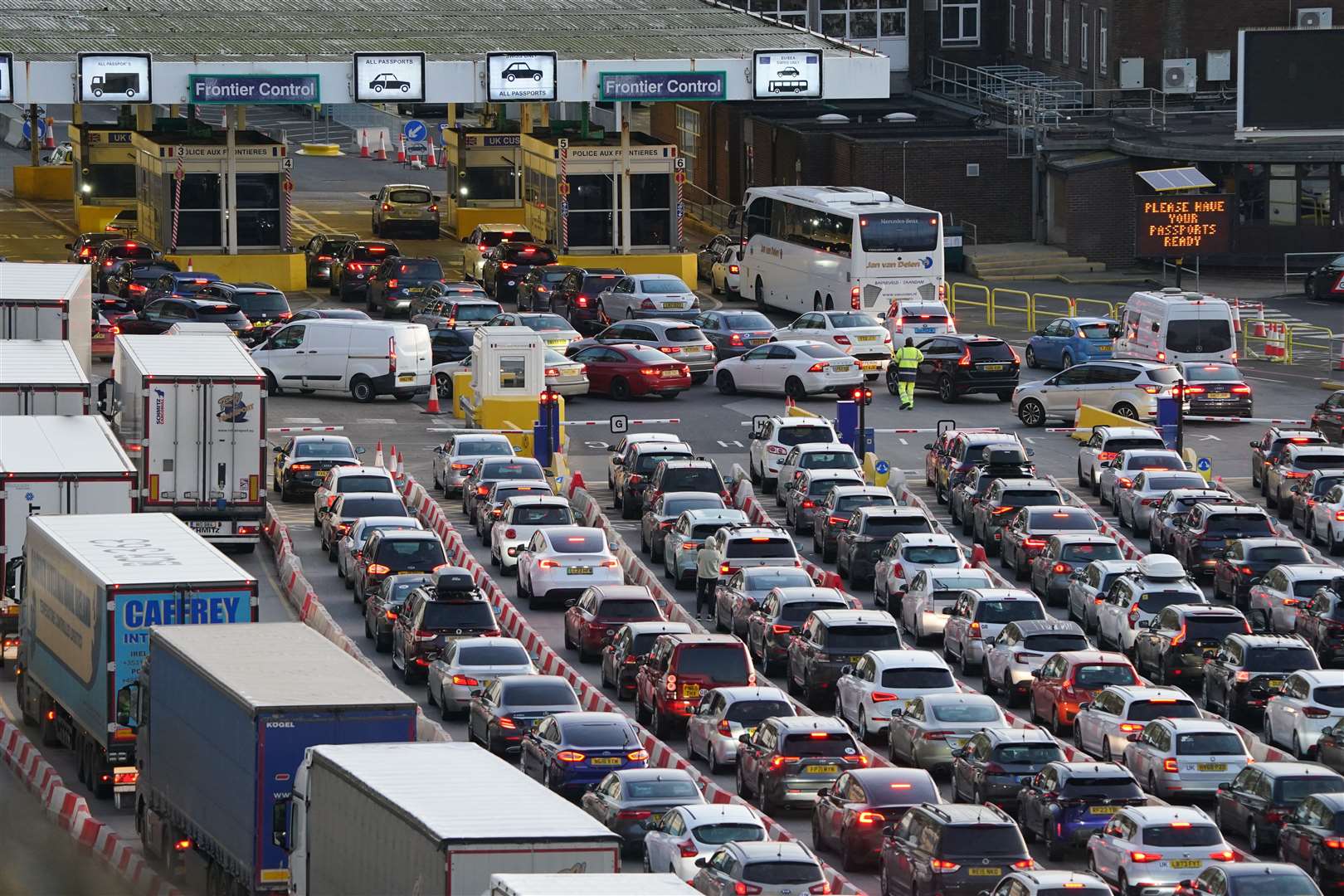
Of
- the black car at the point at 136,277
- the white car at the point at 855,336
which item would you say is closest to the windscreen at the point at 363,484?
the white car at the point at 855,336

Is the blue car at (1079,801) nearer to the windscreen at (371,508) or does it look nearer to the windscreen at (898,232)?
the windscreen at (371,508)

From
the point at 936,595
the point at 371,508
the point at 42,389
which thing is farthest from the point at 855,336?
the point at 42,389

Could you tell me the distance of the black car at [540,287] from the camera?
71062mm

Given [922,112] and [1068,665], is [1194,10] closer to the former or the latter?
[922,112]

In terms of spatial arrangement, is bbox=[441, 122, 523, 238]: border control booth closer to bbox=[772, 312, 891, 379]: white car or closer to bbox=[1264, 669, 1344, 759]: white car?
bbox=[772, 312, 891, 379]: white car

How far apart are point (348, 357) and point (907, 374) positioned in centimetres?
1106

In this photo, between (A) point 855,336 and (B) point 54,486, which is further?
(A) point 855,336

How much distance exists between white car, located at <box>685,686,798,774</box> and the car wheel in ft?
80.3

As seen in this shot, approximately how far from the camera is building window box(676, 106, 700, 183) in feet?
325

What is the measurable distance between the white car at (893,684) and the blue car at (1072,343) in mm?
28716

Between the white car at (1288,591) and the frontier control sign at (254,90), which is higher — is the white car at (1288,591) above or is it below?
below

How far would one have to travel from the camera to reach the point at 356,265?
73.5 metres

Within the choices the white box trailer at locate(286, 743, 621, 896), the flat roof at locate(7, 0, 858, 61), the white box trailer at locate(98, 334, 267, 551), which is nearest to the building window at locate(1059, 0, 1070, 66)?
the flat roof at locate(7, 0, 858, 61)

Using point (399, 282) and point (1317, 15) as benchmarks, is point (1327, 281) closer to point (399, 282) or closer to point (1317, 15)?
point (1317, 15)
